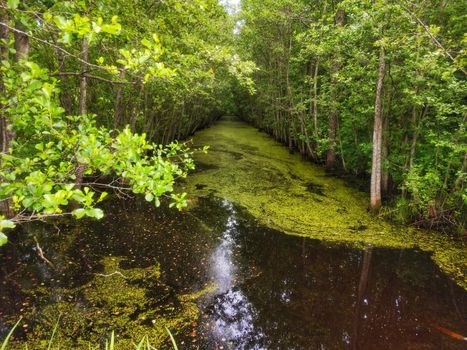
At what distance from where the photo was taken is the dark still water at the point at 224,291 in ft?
16.6

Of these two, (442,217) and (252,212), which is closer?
(442,217)

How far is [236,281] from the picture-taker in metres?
6.58

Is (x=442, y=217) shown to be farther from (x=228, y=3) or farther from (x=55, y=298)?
(x=228, y=3)

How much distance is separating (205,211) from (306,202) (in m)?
3.91

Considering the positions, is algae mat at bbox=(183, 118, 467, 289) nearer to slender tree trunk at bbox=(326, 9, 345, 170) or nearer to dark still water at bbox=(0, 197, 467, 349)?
dark still water at bbox=(0, 197, 467, 349)

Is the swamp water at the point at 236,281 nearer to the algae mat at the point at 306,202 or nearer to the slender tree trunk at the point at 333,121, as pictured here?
the algae mat at the point at 306,202

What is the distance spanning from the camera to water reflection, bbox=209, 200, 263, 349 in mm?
4992

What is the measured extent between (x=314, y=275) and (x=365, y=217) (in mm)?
4206

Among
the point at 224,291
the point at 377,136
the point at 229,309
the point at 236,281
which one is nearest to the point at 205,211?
the point at 236,281

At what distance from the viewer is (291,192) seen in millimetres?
12664

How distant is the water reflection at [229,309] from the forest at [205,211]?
0.03 m

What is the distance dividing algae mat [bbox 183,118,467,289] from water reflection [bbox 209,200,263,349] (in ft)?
8.72

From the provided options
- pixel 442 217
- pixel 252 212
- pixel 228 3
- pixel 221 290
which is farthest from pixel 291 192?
pixel 228 3

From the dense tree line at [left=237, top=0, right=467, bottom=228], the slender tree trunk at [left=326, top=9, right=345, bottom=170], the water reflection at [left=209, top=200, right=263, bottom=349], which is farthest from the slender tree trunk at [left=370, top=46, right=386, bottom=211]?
the water reflection at [left=209, top=200, right=263, bottom=349]
